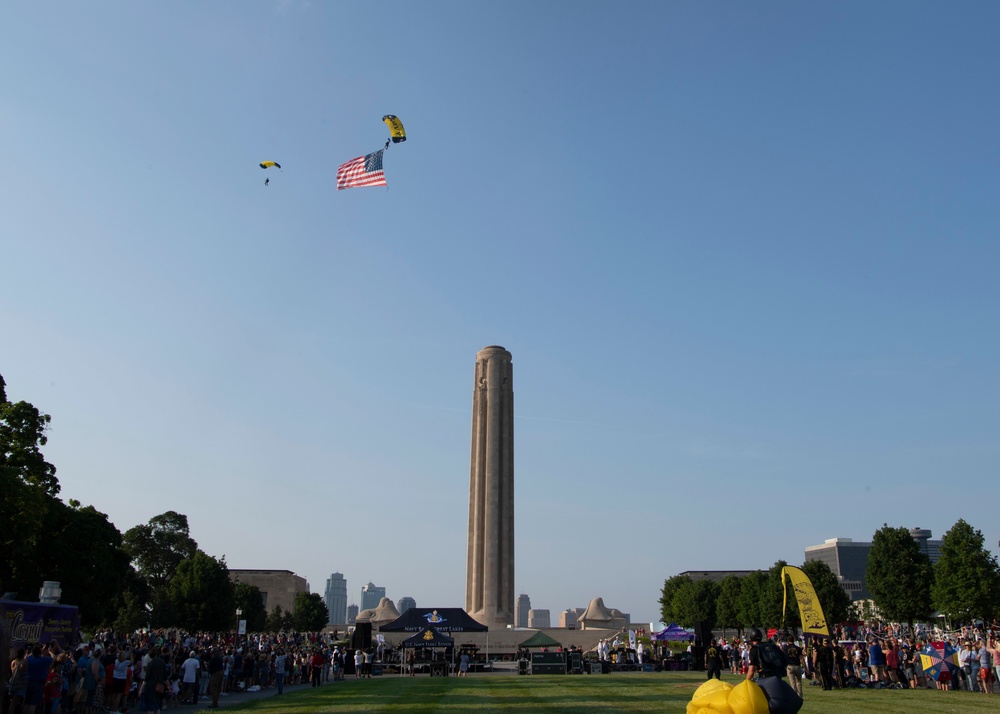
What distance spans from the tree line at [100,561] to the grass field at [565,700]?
16262 mm

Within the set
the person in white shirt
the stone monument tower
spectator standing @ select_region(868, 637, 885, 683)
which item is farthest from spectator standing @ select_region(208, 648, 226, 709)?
the stone monument tower

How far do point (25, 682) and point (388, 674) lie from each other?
97.3 ft

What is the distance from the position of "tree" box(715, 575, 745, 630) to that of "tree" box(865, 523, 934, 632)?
32.1 meters

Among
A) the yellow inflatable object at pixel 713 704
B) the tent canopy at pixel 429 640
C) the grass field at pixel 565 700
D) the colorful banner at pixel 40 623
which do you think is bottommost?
the grass field at pixel 565 700

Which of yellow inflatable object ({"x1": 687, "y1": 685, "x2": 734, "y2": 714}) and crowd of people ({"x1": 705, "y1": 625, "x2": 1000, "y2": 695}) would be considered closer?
yellow inflatable object ({"x1": 687, "y1": 685, "x2": 734, "y2": 714})

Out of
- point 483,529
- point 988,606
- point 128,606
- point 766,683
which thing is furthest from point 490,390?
point 766,683

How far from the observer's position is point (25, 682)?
56.1 feet

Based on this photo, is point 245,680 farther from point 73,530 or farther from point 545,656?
point 73,530

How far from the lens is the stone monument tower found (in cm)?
8388

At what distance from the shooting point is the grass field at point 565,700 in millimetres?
20578

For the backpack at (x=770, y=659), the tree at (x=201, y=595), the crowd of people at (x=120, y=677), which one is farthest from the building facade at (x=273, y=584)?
the backpack at (x=770, y=659)

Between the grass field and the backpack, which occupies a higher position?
the backpack

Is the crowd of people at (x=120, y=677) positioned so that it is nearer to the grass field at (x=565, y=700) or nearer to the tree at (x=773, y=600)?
the grass field at (x=565, y=700)

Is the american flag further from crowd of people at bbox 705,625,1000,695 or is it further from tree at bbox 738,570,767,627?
tree at bbox 738,570,767,627
